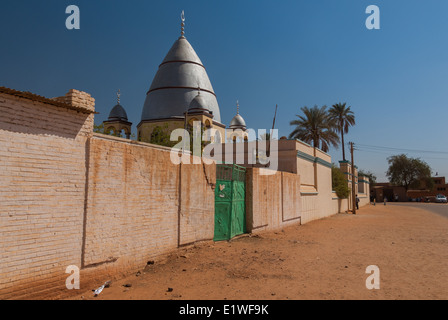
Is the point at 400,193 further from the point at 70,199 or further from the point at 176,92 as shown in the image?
the point at 70,199

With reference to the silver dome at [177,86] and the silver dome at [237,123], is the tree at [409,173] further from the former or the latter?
the silver dome at [177,86]

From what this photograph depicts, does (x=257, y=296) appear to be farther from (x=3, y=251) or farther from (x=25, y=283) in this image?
(x=3, y=251)

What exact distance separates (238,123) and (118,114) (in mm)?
14582

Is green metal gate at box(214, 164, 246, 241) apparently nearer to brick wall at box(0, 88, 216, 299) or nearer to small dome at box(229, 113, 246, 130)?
brick wall at box(0, 88, 216, 299)

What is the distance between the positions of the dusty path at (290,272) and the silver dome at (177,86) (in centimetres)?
1779

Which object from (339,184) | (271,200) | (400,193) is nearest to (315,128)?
(339,184)

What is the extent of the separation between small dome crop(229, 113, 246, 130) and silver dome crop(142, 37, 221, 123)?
7437mm

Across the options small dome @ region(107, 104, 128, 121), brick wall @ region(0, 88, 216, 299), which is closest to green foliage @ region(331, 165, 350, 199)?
small dome @ region(107, 104, 128, 121)

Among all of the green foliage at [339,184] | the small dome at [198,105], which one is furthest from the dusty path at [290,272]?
the green foliage at [339,184]

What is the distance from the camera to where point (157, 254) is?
21.8ft

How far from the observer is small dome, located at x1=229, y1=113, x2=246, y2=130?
3584 centimetres

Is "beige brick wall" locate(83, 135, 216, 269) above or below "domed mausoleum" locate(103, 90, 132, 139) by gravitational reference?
below

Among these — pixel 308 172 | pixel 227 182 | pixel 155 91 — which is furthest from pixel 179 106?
pixel 227 182

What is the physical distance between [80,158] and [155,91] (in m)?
23.0
